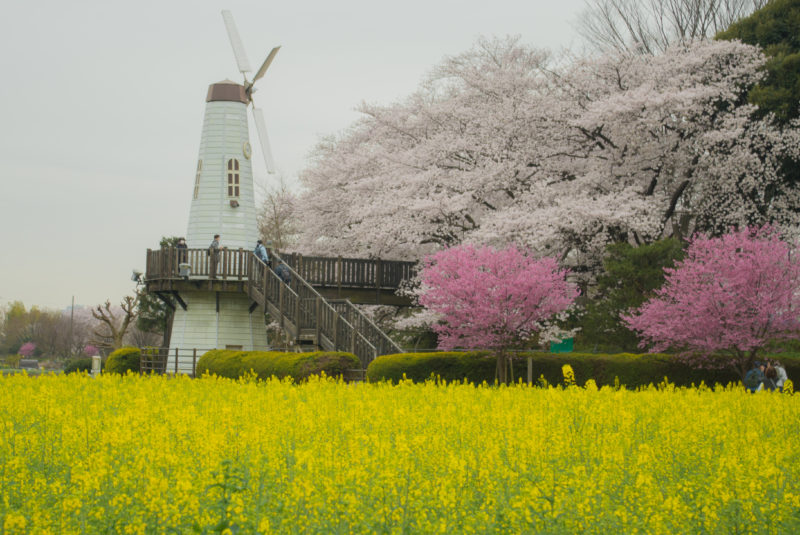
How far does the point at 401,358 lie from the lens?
73.0 feet

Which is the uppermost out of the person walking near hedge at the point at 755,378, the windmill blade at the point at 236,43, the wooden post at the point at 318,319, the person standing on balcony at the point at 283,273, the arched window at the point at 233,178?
the windmill blade at the point at 236,43

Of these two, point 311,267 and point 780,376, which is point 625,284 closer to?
point 780,376

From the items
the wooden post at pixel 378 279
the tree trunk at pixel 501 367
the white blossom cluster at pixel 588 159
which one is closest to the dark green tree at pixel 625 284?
the white blossom cluster at pixel 588 159

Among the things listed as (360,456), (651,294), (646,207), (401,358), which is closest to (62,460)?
(360,456)

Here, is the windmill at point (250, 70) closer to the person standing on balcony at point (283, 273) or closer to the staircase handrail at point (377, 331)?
the person standing on balcony at point (283, 273)

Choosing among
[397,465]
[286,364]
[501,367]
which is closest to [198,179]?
[286,364]

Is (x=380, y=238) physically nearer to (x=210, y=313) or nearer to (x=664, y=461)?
(x=210, y=313)

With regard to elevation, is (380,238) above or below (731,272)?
above

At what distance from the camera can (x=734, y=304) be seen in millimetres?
21062

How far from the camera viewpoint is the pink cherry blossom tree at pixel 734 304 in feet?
68.7

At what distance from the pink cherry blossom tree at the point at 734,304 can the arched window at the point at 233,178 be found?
54.5 feet

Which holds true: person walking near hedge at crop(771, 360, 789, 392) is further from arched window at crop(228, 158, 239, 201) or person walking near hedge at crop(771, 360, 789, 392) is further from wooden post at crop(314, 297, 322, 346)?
arched window at crop(228, 158, 239, 201)

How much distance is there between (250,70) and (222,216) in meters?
6.60

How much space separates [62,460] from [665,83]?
81.2 ft
